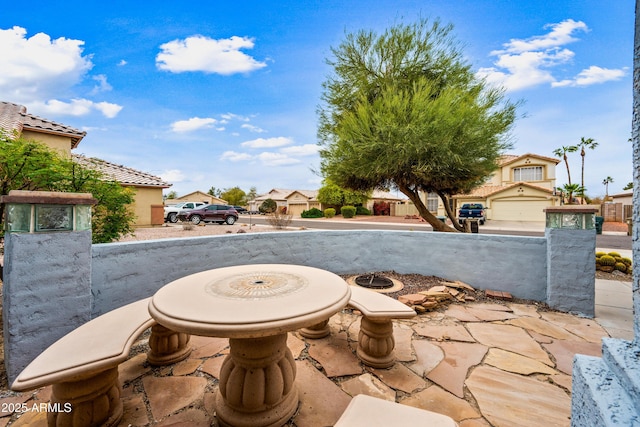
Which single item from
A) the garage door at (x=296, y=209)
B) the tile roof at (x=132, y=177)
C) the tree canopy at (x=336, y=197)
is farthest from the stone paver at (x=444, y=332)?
the garage door at (x=296, y=209)

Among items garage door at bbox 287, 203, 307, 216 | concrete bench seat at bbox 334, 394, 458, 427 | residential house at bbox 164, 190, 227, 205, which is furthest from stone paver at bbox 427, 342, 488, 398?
residential house at bbox 164, 190, 227, 205

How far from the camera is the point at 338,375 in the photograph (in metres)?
2.14

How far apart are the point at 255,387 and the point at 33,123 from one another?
38.9 feet

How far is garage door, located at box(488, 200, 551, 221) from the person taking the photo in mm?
19906

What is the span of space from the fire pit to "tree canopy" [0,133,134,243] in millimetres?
4010

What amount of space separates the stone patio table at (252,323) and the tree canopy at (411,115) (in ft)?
14.8

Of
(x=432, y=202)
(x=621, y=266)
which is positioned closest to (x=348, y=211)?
(x=432, y=202)

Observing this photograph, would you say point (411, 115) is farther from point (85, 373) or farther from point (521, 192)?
point (521, 192)

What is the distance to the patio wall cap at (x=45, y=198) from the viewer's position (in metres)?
1.90

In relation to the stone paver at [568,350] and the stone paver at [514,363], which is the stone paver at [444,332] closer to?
the stone paver at [514,363]

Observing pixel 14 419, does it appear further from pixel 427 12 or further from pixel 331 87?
pixel 427 12

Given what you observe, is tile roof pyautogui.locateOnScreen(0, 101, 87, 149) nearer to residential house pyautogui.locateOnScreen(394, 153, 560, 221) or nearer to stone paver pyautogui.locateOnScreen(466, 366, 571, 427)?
stone paver pyautogui.locateOnScreen(466, 366, 571, 427)

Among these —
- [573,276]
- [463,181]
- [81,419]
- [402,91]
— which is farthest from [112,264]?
[463,181]

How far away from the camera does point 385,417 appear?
43.7 inches
